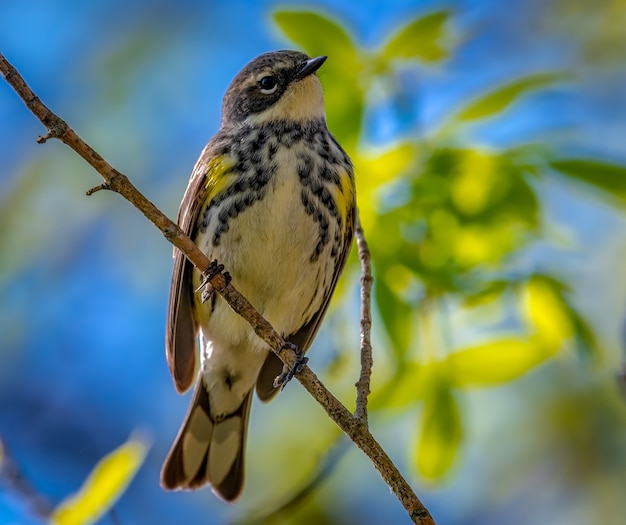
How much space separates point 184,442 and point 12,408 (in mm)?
4081

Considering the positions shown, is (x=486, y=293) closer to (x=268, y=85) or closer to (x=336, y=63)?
(x=336, y=63)

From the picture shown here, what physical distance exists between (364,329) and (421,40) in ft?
4.01

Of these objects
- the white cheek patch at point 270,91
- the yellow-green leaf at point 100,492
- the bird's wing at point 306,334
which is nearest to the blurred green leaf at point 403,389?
the bird's wing at point 306,334

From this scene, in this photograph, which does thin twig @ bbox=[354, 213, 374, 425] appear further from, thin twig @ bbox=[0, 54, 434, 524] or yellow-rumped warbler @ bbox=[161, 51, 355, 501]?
yellow-rumped warbler @ bbox=[161, 51, 355, 501]

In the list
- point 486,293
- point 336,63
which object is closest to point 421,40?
point 336,63

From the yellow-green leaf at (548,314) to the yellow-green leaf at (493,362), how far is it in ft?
0.20

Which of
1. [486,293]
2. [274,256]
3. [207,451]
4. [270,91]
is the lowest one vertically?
[207,451]

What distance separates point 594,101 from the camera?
21.7 feet

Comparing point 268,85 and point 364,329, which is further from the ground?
point 268,85

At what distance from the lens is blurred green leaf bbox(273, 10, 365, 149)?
379 cm

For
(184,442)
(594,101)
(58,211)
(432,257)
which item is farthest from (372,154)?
(58,211)

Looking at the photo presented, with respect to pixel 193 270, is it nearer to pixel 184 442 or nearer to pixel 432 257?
pixel 184 442

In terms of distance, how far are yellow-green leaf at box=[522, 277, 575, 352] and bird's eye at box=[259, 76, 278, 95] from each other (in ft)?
6.13

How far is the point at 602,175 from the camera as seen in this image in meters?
3.42
